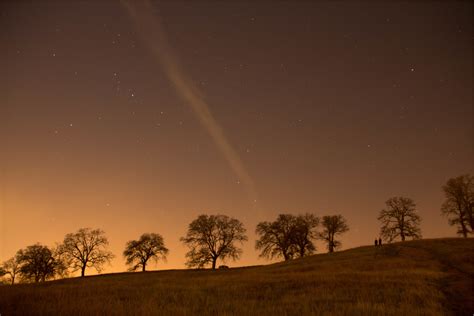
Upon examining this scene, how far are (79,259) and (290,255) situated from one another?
1934 inches

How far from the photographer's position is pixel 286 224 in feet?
260

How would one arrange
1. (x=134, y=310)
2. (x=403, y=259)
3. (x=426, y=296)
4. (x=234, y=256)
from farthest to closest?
(x=234, y=256) → (x=403, y=259) → (x=426, y=296) → (x=134, y=310)

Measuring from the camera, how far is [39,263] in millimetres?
74625

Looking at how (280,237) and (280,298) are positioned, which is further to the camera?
(280,237)

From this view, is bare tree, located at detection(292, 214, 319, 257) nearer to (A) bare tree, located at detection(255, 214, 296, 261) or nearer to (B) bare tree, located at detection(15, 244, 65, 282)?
(A) bare tree, located at detection(255, 214, 296, 261)

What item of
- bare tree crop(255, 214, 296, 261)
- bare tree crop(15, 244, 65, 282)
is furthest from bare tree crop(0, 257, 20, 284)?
bare tree crop(255, 214, 296, 261)

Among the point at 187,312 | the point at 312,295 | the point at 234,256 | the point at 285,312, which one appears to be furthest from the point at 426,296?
the point at 234,256

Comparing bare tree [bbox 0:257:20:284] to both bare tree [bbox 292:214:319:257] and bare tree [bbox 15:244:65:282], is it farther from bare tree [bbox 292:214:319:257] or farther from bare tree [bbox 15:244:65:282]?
bare tree [bbox 292:214:319:257]

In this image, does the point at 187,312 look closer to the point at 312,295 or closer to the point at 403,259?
the point at 312,295

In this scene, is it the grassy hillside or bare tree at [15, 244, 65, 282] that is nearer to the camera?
the grassy hillside

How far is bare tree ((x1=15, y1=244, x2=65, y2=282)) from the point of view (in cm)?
7406

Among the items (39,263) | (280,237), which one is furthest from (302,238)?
(39,263)

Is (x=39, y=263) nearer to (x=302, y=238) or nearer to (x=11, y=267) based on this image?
(x=11, y=267)

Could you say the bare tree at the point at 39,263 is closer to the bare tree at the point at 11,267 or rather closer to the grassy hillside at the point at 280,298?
the bare tree at the point at 11,267
